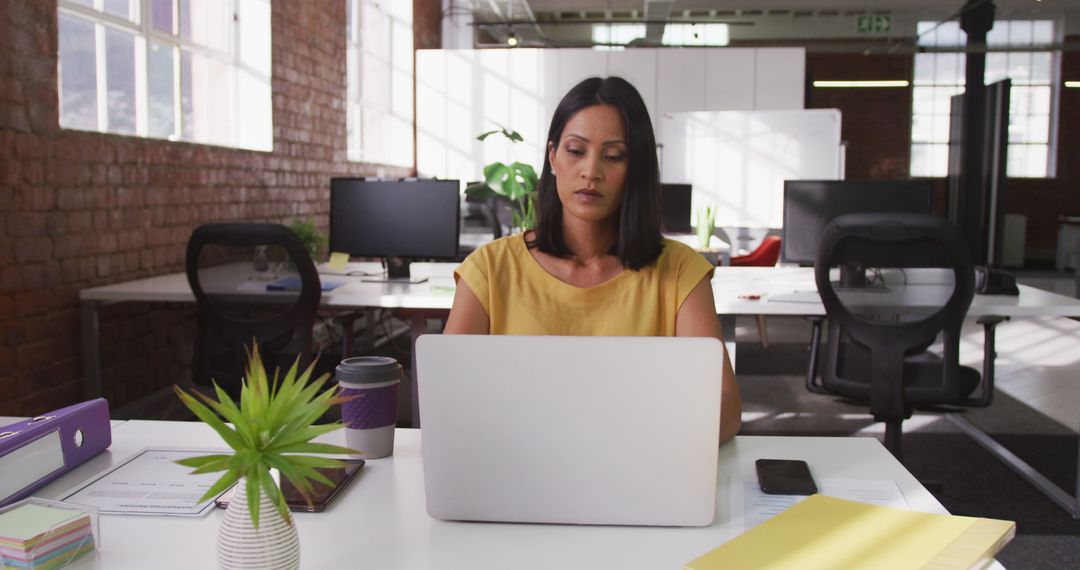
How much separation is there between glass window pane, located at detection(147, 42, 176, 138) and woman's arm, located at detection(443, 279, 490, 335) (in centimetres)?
301

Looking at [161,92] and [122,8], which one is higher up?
[122,8]

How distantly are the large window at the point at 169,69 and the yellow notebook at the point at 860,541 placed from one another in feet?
10.8

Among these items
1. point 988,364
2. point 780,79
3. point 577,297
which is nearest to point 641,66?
point 780,79

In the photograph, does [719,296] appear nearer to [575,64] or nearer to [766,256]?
[766,256]

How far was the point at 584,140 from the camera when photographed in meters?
1.69

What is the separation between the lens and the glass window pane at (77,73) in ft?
11.2

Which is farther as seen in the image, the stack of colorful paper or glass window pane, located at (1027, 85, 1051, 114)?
glass window pane, located at (1027, 85, 1051, 114)

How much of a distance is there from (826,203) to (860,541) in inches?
123

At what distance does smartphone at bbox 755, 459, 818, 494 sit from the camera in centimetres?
122

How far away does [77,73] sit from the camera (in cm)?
352

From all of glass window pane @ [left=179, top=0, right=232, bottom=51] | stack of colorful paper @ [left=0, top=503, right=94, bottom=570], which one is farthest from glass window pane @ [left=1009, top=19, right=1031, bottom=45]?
stack of colorful paper @ [left=0, top=503, right=94, bottom=570]

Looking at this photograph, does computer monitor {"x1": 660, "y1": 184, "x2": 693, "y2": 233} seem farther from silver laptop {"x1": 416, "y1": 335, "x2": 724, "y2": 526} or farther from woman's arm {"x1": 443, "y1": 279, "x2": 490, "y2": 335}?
silver laptop {"x1": 416, "y1": 335, "x2": 724, "y2": 526}

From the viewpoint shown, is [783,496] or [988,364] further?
[988,364]

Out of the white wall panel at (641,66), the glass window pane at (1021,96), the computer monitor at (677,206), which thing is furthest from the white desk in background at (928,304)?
the glass window pane at (1021,96)
